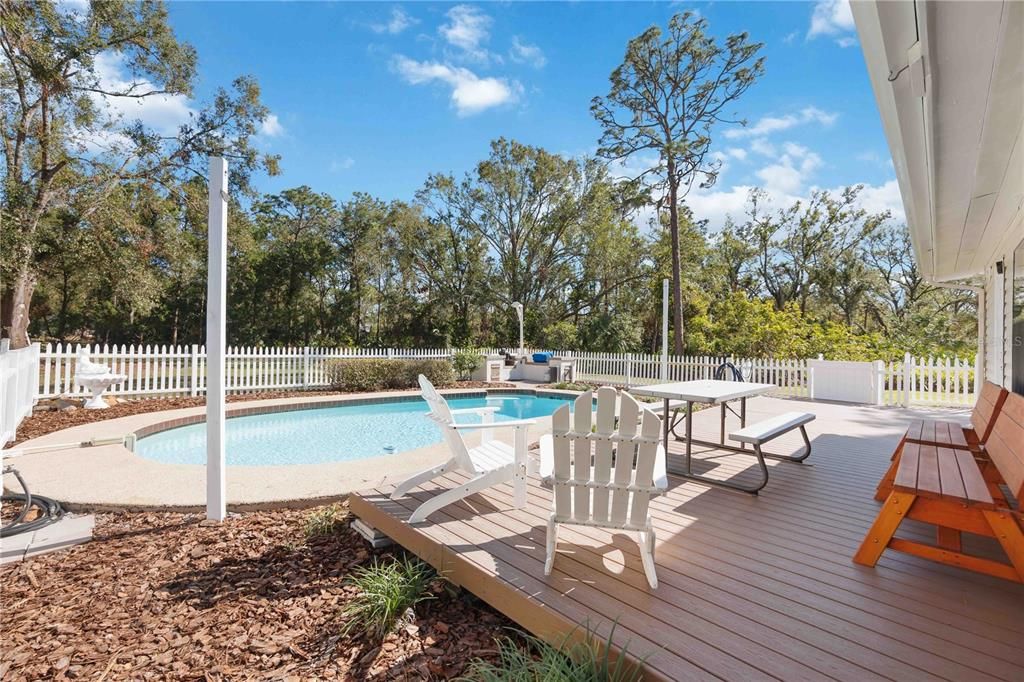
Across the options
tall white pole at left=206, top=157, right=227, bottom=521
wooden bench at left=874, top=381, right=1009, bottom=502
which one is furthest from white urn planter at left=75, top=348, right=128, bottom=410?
wooden bench at left=874, top=381, right=1009, bottom=502

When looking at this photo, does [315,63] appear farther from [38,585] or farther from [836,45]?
[38,585]

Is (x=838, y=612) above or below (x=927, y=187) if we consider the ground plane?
below

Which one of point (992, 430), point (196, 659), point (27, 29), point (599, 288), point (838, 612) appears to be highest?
point (27, 29)

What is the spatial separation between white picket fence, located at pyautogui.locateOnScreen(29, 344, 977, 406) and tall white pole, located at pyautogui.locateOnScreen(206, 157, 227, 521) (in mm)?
6611

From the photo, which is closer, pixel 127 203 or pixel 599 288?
pixel 127 203

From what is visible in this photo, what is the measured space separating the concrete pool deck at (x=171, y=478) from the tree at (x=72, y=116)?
789cm

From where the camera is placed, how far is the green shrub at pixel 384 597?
2.13m

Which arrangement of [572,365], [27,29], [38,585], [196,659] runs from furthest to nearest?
[572,365]
[27,29]
[38,585]
[196,659]

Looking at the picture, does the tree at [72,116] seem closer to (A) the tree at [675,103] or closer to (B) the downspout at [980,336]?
(A) the tree at [675,103]

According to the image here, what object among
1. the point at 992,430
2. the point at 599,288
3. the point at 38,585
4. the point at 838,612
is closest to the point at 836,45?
the point at 992,430

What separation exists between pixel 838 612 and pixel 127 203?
15820mm

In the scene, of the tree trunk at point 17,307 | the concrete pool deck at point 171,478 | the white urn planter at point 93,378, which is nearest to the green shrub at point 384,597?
the concrete pool deck at point 171,478

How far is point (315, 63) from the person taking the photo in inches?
370

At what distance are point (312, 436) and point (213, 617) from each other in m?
5.49
